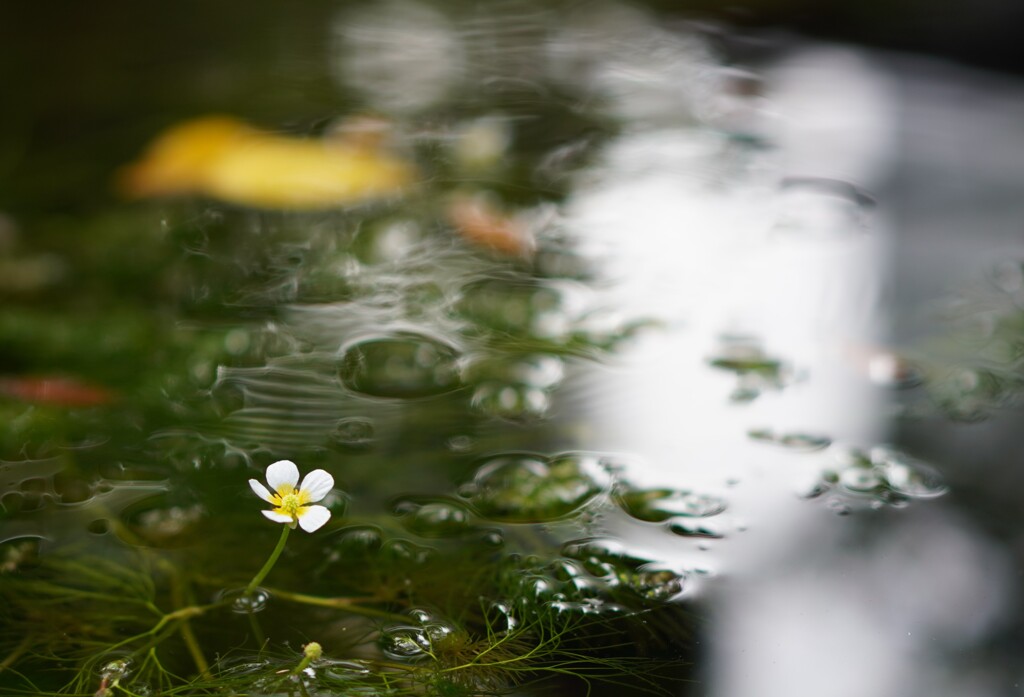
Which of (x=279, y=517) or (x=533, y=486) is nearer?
(x=279, y=517)

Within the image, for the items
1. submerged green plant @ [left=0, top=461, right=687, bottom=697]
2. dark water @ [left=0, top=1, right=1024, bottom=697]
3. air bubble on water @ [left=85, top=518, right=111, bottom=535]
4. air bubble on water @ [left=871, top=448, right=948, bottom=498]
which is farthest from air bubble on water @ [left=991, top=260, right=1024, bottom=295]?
air bubble on water @ [left=85, top=518, right=111, bottom=535]

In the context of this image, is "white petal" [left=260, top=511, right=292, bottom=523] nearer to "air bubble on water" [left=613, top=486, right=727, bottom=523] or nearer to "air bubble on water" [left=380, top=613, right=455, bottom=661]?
"air bubble on water" [left=380, top=613, right=455, bottom=661]

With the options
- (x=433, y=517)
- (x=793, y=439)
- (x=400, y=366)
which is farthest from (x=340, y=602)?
(x=793, y=439)

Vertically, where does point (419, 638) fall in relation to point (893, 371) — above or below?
below

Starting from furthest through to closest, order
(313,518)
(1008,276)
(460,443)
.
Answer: (1008,276) → (460,443) → (313,518)

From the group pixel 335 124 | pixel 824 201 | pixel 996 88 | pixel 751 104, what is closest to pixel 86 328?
pixel 335 124

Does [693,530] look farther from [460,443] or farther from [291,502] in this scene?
[291,502]
